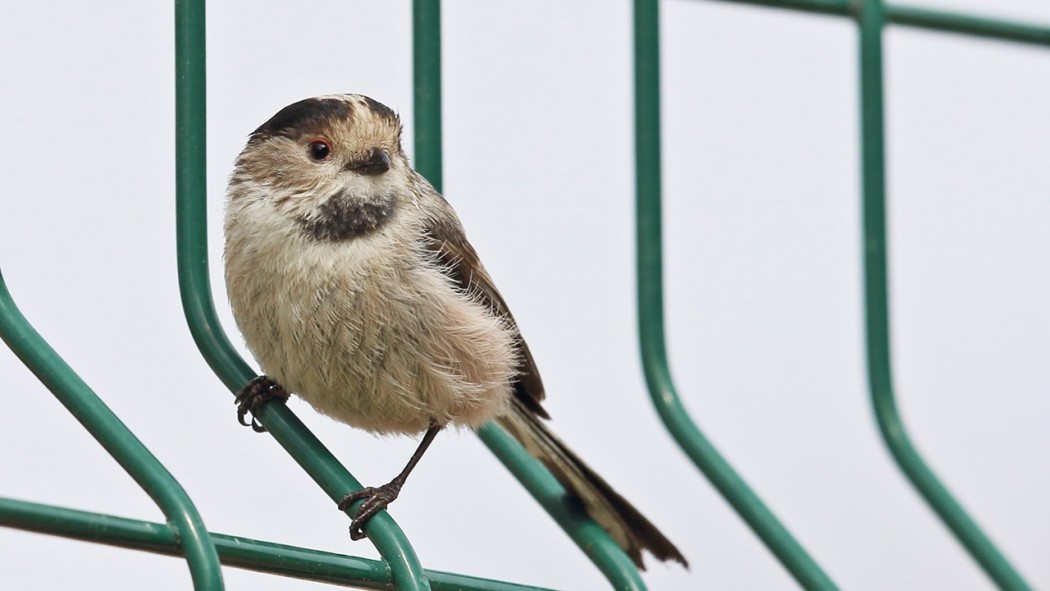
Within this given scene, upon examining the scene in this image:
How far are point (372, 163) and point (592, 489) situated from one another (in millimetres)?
937

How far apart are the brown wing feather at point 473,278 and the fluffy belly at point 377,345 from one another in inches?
2.5

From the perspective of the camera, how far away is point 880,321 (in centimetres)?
382

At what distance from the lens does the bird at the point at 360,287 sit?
316 centimetres

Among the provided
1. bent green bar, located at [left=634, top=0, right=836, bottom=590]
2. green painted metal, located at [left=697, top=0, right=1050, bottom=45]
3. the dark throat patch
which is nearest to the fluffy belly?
the dark throat patch

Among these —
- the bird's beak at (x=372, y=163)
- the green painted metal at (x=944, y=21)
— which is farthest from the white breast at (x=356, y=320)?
the green painted metal at (x=944, y=21)

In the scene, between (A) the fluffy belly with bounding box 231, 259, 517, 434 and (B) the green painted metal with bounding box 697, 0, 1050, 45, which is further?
(B) the green painted metal with bounding box 697, 0, 1050, 45

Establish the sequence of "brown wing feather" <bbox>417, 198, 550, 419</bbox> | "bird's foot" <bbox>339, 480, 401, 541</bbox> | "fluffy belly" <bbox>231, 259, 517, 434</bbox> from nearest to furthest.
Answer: "bird's foot" <bbox>339, 480, 401, 541</bbox>, "fluffy belly" <bbox>231, 259, 517, 434</bbox>, "brown wing feather" <bbox>417, 198, 550, 419</bbox>

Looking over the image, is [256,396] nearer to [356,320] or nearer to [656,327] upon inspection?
[356,320]

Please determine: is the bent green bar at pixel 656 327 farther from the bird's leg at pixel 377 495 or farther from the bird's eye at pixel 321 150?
the bird's eye at pixel 321 150

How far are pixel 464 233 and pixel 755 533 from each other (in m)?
0.96

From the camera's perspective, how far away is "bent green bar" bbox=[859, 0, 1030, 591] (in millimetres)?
3633

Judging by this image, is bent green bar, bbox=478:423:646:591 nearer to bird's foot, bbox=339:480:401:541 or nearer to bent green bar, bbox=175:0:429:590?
bird's foot, bbox=339:480:401:541

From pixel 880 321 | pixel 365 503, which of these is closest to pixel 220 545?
pixel 365 503

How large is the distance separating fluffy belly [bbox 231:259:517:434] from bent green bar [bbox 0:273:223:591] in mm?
757
